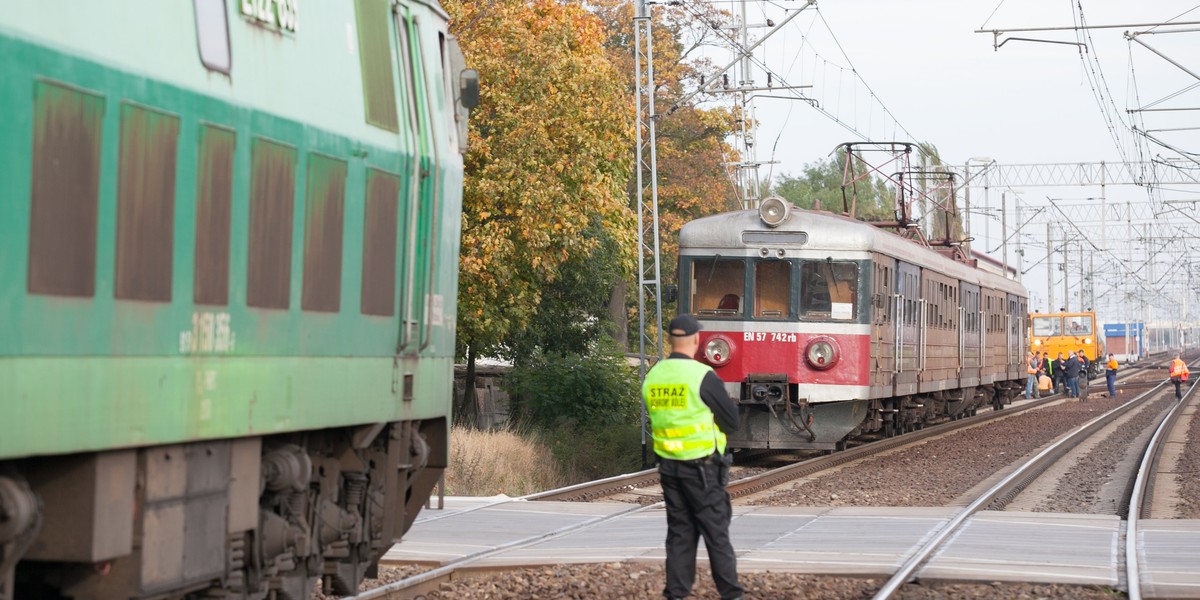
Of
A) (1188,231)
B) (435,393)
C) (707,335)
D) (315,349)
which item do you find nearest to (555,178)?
(707,335)

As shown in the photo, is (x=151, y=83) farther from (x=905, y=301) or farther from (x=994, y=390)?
(x=994, y=390)

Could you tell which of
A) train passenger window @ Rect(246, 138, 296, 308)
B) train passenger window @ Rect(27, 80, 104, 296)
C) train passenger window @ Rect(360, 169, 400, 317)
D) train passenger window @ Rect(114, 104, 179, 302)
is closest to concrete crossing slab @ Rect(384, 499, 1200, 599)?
train passenger window @ Rect(360, 169, 400, 317)

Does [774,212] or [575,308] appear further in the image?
[575,308]

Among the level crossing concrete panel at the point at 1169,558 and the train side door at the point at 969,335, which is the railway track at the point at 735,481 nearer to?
the train side door at the point at 969,335

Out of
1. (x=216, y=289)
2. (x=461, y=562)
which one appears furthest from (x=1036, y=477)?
(x=216, y=289)

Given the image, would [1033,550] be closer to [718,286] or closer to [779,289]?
A: [779,289]

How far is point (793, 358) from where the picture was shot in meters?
19.8

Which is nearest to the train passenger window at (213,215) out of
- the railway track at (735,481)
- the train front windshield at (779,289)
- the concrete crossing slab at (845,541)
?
the concrete crossing slab at (845,541)

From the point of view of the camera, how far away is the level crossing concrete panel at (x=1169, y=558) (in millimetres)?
9742

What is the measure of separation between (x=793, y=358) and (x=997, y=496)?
3745 millimetres

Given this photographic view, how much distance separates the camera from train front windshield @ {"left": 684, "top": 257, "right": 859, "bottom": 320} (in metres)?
19.9

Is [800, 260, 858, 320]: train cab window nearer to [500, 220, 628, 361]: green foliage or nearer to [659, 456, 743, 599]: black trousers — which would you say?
[500, 220, 628, 361]: green foliage

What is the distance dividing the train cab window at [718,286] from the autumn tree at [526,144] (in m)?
3.59

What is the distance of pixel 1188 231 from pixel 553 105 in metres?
62.6
